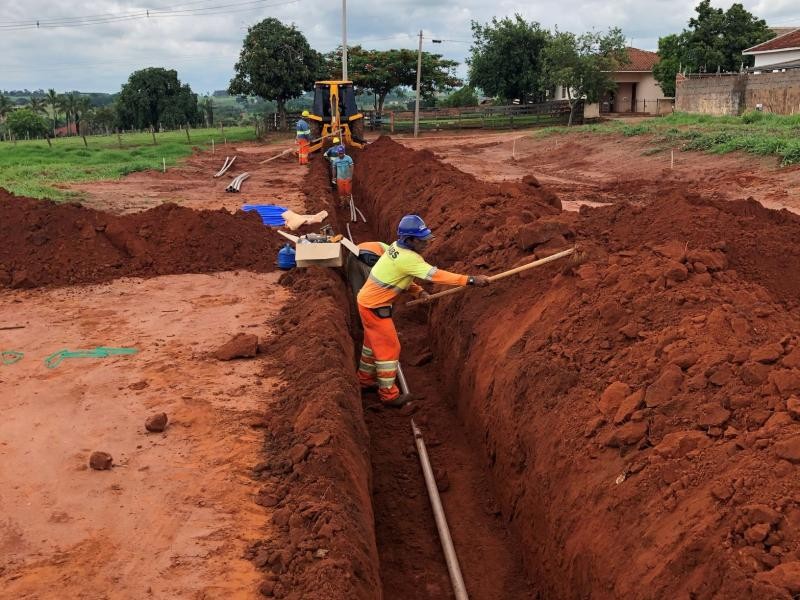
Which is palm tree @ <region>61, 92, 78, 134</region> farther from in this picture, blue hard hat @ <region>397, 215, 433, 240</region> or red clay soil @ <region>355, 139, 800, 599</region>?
blue hard hat @ <region>397, 215, 433, 240</region>

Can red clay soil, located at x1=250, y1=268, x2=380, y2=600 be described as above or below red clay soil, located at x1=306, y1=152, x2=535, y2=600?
above

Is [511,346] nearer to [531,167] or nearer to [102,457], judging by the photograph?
[102,457]

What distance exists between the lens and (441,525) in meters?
5.95

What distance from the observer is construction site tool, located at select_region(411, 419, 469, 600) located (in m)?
5.29

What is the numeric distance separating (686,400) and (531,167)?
82.3 ft

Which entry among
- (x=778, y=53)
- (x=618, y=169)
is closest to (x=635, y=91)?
(x=778, y=53)

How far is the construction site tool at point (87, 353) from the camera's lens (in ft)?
25.7

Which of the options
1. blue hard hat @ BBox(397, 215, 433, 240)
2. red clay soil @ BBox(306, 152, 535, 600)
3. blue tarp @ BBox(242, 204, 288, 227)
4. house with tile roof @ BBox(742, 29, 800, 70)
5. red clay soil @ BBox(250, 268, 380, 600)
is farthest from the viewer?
house with tile roof @ BBox(742, 29, 800, 70)

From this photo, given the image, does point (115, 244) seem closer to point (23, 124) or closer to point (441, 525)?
point (441, 525)

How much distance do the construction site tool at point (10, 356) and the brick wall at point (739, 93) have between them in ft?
111

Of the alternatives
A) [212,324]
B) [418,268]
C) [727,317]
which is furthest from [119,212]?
[727,317]

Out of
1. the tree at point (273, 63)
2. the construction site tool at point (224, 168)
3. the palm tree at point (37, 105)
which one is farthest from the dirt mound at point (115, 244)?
the palm tree at point (37, 105)

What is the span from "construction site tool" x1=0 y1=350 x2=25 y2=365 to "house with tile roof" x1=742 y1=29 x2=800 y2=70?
4301cm

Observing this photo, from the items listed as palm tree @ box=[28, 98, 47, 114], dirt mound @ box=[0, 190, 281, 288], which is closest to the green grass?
dirt mound @ box=[0, 190, 281, 288]
